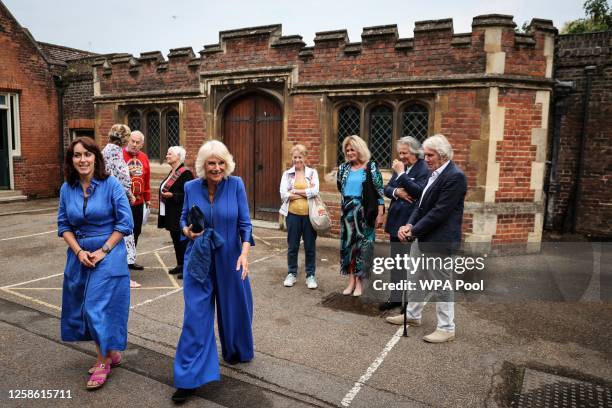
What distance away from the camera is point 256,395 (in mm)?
3502

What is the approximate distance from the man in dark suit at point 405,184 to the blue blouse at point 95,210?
9.49 feet

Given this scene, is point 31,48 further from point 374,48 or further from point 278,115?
point 374,48

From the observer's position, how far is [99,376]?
3.60m

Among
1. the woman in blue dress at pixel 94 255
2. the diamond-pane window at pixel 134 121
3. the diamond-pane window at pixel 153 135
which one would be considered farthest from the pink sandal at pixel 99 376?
the diamond-pane window at pixel 134 121

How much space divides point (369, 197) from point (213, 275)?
2.44 m

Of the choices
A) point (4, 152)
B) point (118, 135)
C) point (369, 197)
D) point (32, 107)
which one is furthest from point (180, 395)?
point (32, 107)

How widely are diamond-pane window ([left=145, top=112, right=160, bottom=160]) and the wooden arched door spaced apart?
7.78ft

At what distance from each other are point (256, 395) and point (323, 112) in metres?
6.70

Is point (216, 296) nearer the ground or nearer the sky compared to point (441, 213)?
nearer the ground

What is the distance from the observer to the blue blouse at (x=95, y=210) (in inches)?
141

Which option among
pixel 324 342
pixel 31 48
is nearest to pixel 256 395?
pixel 324 342

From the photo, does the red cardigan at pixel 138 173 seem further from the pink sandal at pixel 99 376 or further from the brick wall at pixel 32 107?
the brick wall at pixel 32 107

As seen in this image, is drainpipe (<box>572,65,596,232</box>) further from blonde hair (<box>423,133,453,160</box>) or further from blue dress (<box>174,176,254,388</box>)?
blue dress (<box>174,176,254,388</box>)

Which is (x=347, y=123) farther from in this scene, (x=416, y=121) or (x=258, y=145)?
(x=258, y=145)
